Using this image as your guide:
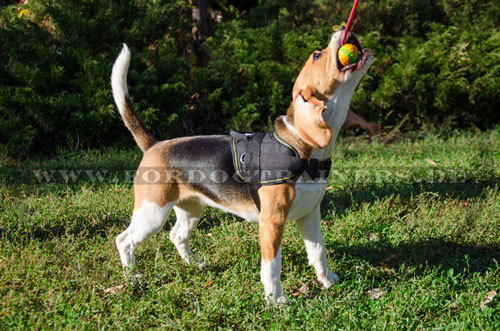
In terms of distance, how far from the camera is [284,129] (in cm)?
299

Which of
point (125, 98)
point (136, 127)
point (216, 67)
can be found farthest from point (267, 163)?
point (216, 67)

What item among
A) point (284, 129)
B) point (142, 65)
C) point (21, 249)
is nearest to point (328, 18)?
point (142, 65)

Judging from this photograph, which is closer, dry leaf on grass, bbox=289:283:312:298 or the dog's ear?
the dog's ear

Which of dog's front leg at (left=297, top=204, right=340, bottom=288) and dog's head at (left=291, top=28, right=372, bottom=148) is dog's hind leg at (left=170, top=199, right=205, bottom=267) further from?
dog's head at (left=291, top=28, right=372, bottom=148)

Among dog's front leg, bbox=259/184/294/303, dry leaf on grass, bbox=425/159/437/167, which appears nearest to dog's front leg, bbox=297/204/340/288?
dog's front leg, bbox=259/184/294/303

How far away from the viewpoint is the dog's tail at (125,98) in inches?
130

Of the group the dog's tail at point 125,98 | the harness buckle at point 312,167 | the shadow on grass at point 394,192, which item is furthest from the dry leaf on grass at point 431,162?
the dog's tail at point 125,98

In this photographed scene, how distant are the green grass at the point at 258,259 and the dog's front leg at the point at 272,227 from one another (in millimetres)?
172

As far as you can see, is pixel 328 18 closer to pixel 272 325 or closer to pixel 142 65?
pixel 142 65

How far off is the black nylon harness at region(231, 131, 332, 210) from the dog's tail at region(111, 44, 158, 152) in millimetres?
804

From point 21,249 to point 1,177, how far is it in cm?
227

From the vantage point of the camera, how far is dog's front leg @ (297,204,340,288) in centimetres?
325

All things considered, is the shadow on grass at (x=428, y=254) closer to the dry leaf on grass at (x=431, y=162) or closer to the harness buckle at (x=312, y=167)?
the harness buckle at (x=312, y=167)

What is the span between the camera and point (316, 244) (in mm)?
3268
